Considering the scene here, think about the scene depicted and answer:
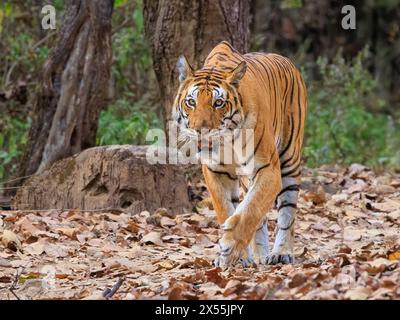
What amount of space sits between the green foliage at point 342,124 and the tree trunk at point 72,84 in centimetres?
313

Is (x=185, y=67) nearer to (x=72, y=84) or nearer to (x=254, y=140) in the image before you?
(x=254, y=140)

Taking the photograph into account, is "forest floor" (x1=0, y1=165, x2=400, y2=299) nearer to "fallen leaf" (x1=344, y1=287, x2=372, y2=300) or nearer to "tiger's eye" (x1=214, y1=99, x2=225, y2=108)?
"fallen leaf" (x1=344, y1=287, x2=372, y2=300)

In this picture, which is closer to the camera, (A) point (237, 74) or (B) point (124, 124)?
(A) point (237, 74)

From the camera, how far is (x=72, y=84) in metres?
9.01

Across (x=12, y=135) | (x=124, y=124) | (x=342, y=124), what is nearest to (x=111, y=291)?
(x=124, y=124)

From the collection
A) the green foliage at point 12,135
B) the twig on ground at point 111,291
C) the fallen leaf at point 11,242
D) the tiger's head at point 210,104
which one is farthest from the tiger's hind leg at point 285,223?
the green foliage at point 12,135

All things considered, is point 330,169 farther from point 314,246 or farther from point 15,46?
point 15,46

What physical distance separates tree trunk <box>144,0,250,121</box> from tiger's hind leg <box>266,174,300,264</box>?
238cm

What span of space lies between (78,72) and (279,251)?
3.41 meters

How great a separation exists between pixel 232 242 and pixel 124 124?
199 inches

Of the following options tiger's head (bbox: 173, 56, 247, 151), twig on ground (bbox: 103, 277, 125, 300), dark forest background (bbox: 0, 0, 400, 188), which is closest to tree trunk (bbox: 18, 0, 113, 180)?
dark forest background (bbox: 0, 0, 400, 188)

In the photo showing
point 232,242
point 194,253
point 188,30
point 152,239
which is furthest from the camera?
point 188,30

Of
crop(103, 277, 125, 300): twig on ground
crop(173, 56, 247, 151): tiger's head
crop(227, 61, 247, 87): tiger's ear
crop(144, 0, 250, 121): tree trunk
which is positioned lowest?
crop(103, 277, 125, 300): twig on ground

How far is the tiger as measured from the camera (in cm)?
593
